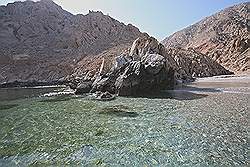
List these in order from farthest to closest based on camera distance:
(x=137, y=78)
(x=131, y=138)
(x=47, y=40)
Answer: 1. (x=47, y=40)
2. (x=137, y=78)
3. (x=131, y=138)

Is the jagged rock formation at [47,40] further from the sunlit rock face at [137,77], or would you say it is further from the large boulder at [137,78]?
the large boulder at [137,78]

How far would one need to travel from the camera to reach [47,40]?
13462 centimetres

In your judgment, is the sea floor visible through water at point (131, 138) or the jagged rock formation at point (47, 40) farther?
the jagged rock formation at point (47, 40)

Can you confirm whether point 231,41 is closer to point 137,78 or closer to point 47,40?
point 47,40

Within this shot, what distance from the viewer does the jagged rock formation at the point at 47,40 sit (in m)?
96.0

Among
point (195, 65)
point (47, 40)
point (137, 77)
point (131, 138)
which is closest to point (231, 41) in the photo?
point (195, 65)

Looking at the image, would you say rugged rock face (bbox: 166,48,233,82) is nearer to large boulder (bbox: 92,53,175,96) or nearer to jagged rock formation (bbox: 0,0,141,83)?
jagged rock formation (bbox: 0,0,141,83)

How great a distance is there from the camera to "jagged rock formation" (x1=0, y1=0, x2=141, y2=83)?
9600 centimetres

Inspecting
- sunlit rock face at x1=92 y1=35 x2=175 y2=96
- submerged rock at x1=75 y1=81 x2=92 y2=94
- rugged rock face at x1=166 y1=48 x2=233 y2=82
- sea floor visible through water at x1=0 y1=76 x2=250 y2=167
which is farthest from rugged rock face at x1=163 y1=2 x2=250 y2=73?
sea floor visible through water at x1=0 y1=76 x2=250 y2=167

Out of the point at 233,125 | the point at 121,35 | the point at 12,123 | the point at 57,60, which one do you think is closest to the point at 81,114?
the point at 12,123

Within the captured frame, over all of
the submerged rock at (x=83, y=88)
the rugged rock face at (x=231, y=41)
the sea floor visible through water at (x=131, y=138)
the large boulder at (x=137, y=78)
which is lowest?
the sea floor visible through water at (x=131, y=138)

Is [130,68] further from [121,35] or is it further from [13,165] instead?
[121,35]

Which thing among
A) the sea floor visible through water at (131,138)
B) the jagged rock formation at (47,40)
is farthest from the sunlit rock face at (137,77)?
the jagged rock formation at (47,40)

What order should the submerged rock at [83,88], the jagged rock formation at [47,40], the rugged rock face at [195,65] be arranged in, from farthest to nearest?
the jagged rock formation at [47,40] → the rugged rock face at [195,65] → the submerged rock at [83,88]
